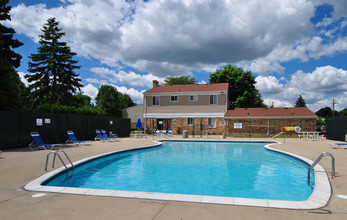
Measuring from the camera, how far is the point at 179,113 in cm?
3012

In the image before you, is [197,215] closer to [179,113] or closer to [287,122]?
[287,122]

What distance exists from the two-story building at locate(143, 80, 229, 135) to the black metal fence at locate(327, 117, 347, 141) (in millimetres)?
10288

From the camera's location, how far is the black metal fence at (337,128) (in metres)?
19.7

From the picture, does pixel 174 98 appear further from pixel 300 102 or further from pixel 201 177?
pixel 300 102

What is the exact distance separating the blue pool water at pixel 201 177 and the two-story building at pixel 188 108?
17.1m

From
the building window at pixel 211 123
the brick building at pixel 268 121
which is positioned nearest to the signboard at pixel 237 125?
the brick building at pixel 268 121

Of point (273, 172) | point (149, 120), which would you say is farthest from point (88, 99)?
point (273, 172)

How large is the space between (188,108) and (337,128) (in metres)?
15.9

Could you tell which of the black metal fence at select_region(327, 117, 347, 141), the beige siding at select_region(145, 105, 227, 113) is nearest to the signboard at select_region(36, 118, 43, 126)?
the beige siding at select_region(145, 105, 227, 113)

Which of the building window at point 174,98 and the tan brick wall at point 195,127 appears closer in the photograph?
the tan brick wall at point 195,127

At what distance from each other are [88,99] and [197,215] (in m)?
75.9

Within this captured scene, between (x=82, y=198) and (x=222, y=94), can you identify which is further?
(x=222, y=94)

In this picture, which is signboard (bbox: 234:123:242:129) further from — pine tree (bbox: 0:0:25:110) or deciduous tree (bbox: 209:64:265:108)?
pine tree (bbox: 0:0:25:110)

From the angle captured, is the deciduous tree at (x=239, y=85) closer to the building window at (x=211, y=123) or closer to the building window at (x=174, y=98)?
the building window at (x=211, y=123)
